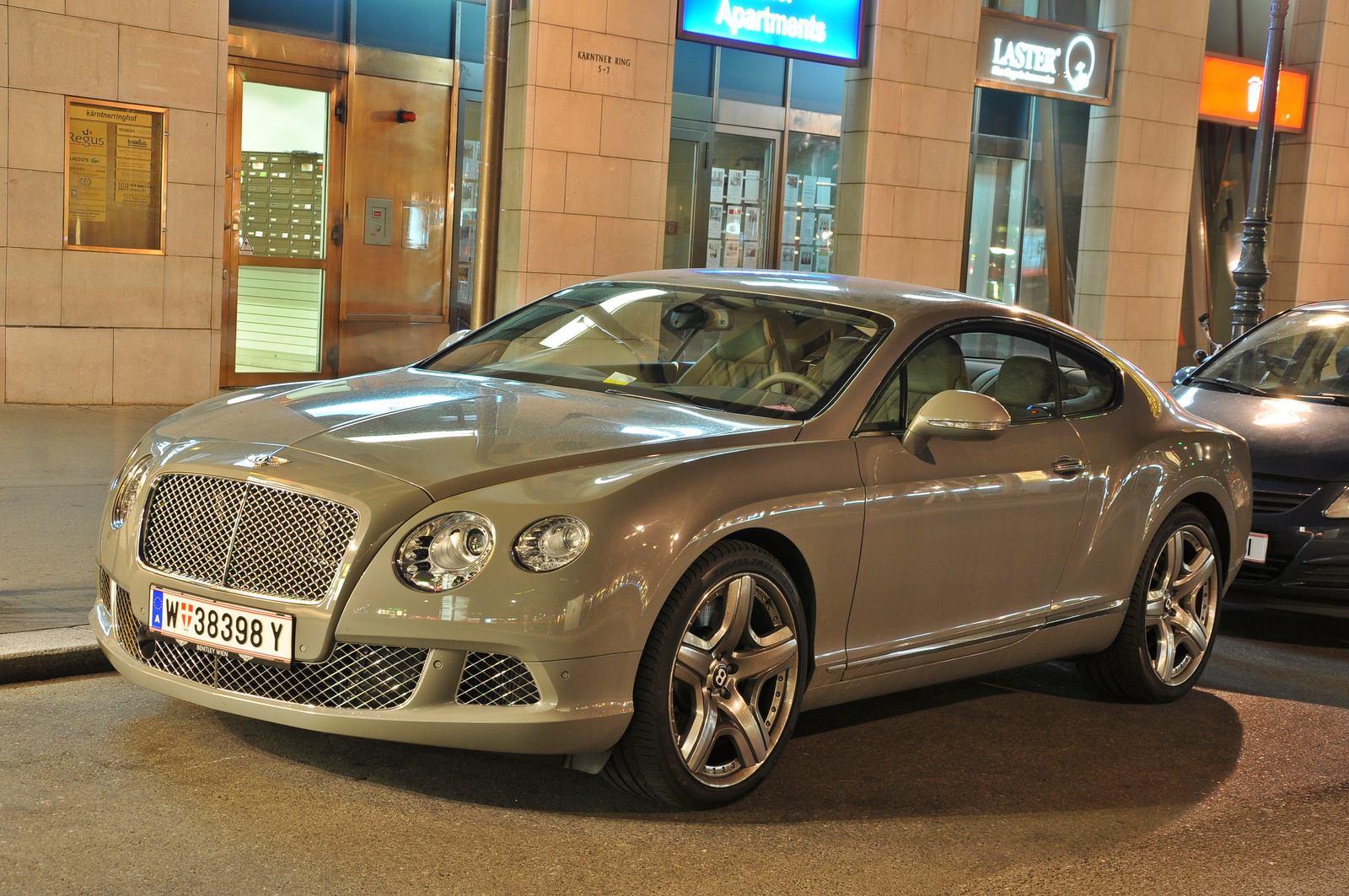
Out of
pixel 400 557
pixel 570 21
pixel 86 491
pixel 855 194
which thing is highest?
pixel 570 21

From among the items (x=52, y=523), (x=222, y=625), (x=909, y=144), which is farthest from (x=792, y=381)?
(x=909, y=144)

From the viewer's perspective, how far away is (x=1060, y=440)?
18.2 ft

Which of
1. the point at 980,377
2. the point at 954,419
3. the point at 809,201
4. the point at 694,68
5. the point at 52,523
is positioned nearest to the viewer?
the point at 954,419

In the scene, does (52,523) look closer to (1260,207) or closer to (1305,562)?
(1305,562)

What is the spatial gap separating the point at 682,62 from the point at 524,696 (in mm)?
13472

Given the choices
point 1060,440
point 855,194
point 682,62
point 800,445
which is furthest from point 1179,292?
point 800,445

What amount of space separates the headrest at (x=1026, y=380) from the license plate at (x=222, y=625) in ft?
9.44

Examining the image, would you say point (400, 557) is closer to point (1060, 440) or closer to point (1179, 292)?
point (1060, 440)

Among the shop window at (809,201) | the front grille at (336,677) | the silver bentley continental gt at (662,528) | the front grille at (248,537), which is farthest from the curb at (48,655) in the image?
the shop window at (809,201)

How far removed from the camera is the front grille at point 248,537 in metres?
4.03

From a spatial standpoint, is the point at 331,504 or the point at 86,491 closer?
the point at 331,504

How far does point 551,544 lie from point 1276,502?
4.74m

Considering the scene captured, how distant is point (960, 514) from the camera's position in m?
5.02

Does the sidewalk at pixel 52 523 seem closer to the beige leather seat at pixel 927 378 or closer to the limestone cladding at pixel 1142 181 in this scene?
the beige leather seat at pixel 927 378
